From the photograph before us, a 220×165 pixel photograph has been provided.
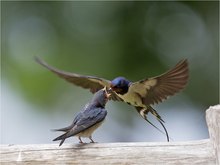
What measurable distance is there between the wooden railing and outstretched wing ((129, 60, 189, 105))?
55cm

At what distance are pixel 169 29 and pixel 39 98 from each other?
4.50 ft

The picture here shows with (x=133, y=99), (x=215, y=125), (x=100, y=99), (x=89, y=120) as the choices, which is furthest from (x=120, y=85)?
(x=215, y=125)

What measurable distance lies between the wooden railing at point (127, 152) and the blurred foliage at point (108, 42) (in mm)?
3126

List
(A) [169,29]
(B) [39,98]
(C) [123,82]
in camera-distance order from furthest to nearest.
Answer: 1. (A) [169,29]
2. (B) [39,98]
3. (C) [123,82]

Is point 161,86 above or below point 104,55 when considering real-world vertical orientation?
above

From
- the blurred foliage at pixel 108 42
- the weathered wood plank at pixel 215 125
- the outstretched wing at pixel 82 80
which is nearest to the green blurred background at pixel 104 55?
the blurred foliage at pixel 108 42

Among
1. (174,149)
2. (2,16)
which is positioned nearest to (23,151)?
(174,149)

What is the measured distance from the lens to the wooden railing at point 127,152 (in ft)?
6.35

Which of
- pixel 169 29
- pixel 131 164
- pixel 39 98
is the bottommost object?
pixel 39 98

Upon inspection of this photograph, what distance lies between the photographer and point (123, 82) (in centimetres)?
252

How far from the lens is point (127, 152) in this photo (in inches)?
79.8

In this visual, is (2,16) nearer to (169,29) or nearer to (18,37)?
(18,37)

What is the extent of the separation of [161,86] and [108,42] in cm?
294

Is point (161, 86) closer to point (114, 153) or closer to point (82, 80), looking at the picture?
point (82, 80)
